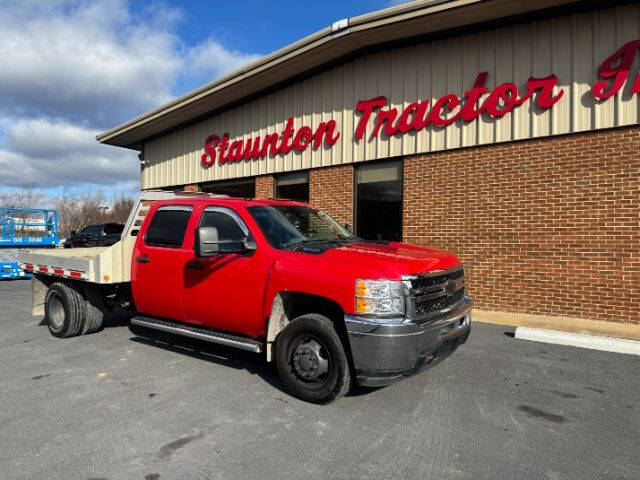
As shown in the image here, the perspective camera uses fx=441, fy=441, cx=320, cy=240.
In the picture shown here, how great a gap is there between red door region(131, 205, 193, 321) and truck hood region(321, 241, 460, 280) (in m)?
1.85

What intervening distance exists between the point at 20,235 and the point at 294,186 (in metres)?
9.68

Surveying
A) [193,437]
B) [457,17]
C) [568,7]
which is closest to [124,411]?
[193,437]

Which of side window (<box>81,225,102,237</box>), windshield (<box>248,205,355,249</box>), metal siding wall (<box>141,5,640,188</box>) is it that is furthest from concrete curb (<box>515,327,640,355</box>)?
side window (<box>81,225,102,237</box>)

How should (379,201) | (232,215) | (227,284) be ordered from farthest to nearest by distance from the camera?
(379,201) → (232,215) → (227,284)

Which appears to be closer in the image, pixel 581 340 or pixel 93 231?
pixel 581 340

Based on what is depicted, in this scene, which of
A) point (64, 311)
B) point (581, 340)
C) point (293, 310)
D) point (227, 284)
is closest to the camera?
point (293, 310)

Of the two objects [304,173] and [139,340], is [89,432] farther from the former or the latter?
[304,173]

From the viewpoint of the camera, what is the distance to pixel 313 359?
391 cm

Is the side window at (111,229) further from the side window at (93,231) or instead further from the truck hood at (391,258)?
the truck hood at (391,258)

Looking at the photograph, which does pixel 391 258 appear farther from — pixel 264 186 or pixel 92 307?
pixel 264 186

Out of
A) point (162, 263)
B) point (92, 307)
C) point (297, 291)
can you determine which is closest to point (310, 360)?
point (297, 291)

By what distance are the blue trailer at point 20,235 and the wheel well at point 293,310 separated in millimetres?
11040

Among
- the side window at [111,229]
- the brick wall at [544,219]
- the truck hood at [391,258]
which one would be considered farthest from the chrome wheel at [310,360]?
the side window at [111,229]

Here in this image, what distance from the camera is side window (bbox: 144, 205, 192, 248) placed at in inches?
203
